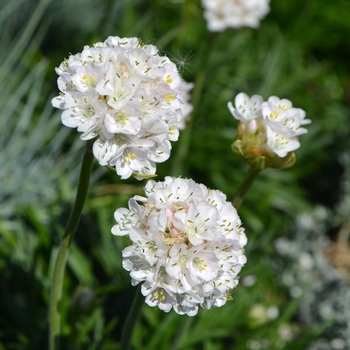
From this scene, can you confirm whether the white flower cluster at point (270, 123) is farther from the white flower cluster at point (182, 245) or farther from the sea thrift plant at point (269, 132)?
the white flower cluster at point (182, 245)

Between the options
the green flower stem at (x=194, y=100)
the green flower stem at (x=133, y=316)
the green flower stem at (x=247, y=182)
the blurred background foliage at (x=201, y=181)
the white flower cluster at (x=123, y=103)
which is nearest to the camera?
the white flower cluster at (x=123, y=103)

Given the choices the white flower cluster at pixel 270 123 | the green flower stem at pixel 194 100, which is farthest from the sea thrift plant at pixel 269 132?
the green flower stem at pixel 194 100

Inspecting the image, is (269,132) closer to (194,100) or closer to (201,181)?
(194,100)

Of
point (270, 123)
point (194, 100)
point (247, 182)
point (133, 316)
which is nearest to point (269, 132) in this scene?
point (270, 123)

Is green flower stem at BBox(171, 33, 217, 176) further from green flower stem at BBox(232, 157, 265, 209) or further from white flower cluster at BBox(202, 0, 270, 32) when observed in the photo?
green flower stem at BBox(232, 157, 265, 209)

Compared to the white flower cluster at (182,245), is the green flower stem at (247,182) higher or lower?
lower

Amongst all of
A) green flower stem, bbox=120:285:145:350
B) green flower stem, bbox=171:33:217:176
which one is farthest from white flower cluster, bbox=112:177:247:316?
green flower stem, bbox=171:33:217:176
